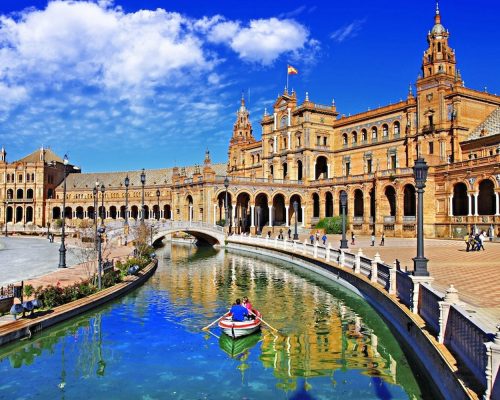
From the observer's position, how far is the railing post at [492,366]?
6484 mm

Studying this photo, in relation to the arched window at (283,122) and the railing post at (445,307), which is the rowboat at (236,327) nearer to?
the railing post at (445,307)

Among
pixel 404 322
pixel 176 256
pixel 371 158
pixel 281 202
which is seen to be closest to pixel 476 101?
pixel 371 158

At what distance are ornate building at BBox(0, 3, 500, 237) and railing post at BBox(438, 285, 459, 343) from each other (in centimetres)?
3435

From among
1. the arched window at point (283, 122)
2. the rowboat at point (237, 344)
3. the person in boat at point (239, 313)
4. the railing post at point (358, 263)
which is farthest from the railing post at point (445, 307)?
the arched window at point (283, 122)

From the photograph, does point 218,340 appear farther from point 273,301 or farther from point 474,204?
point 474,204

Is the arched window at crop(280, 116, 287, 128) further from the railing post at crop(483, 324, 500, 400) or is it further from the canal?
the railing post at crop(483, 324, 500, 400)

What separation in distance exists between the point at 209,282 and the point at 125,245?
65.1 feet

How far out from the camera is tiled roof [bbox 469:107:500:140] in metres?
50.9

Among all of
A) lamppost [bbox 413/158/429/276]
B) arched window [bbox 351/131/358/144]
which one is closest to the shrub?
arched window [bbox 351/131/358/144]

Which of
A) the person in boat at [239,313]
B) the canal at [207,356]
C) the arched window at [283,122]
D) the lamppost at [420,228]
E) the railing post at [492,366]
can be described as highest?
the arched window at [283,122]

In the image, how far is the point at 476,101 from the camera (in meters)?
54.6

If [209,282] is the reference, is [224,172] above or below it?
above

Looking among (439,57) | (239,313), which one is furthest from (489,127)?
(239,313)

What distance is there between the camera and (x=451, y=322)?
9.51 metres
